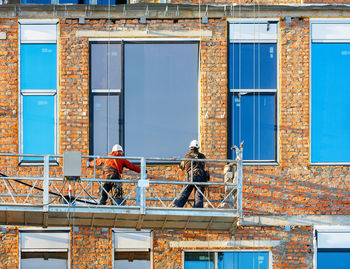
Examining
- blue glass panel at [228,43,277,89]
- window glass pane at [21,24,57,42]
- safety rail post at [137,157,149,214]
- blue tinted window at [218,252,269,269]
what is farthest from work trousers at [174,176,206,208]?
window glass pane at [21,24,57,42]

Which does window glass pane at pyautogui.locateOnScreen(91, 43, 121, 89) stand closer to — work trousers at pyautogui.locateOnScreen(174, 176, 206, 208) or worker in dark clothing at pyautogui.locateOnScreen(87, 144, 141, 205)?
worker in dark clothing at pyautogui.locateOnScreen(87, 144, 141, 205)

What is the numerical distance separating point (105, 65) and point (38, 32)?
167 cm

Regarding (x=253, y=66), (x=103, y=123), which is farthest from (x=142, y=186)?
(x=253, y=66)

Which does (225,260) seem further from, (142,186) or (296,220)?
(142,186)

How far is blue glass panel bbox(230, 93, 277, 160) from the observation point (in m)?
15.6

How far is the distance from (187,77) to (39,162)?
382cm

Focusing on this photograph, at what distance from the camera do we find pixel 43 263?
15406 mm

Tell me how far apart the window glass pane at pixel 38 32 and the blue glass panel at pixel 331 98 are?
5.88 m

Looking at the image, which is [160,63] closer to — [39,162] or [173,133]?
[173,133]

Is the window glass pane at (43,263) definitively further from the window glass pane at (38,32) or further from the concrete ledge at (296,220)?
the window glass pane at (38,32)

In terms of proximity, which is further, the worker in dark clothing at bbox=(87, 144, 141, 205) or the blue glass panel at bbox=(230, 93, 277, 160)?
the blue glass panel at bbox=(230, 93, 277, 160)

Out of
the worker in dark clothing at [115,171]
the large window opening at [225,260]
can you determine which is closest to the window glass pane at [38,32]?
the worker in dark clothing at [115,171]

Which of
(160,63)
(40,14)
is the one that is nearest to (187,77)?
(160,63)

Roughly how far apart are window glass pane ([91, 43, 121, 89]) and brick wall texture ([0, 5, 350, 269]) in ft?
0.64
